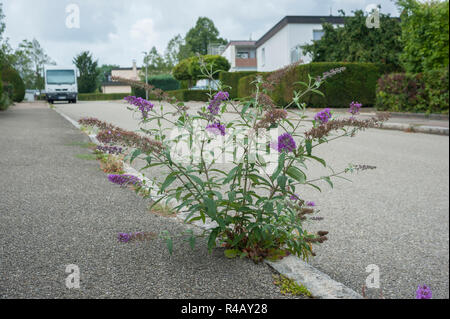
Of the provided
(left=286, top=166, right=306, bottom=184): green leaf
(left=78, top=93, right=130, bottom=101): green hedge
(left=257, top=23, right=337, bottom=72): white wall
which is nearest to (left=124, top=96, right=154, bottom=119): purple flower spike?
(left=286, top=166, right=306, bottom=184): green leaf

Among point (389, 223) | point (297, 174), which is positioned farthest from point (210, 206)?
point (389, 223)

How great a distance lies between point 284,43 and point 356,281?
92.7 ft

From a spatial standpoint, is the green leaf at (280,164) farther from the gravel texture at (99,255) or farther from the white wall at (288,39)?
the white wall at (288,39)

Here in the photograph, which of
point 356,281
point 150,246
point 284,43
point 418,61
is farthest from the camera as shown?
point 284,43

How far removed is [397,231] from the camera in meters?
4.23

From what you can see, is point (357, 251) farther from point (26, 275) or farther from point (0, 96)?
point (0, 96)

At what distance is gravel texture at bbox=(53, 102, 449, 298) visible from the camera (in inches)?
133

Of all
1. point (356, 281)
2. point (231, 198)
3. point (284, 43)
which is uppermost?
point (284, 43)

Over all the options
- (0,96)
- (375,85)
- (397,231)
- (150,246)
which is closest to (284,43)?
(375,85)

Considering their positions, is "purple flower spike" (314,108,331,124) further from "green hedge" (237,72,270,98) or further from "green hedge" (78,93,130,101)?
"green hedge" (78,93,130,101)

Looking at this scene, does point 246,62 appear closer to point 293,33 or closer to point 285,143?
point 293,33

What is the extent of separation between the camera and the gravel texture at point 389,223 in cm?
338

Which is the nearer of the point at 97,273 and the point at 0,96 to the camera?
the point at 97,273

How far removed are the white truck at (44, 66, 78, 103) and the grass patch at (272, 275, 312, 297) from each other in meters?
28.7
